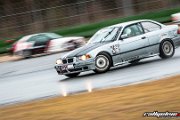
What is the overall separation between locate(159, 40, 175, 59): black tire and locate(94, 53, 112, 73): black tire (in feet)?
6.17

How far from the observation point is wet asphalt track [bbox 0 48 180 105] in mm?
12305

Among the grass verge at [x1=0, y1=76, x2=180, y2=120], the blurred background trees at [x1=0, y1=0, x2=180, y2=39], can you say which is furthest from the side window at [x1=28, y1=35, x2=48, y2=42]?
the grass verge at [x1=0, y1=76, x2=180, y2=120]

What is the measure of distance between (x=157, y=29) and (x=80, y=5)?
2095 centimetres

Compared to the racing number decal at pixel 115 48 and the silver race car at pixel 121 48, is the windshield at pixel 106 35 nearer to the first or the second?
the silver race car at pixel 121 48

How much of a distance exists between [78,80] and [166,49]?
3.22m

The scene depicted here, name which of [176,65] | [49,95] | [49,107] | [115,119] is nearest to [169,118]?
[115,119]

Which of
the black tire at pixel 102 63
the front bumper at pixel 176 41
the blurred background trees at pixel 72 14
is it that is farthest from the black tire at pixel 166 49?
the blurred background trees at pixel 72 14

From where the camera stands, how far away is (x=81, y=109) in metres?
9.13

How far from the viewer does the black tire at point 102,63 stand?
48.1 feet

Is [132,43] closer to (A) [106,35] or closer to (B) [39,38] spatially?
(A) [106,35]

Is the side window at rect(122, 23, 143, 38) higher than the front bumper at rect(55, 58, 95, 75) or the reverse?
higher

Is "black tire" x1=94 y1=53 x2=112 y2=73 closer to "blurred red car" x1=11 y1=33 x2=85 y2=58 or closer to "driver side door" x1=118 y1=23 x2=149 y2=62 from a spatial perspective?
"driver side door" x1=118 y1=23 x2=149 y2=62

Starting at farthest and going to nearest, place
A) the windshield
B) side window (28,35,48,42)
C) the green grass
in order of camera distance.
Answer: the green grass < side window (28,35,48,42) < the windshield

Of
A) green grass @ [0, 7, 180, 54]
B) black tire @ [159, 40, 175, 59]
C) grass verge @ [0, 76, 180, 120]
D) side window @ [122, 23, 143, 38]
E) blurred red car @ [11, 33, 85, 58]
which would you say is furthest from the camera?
green grass @ [0, 7, 180, 54]
